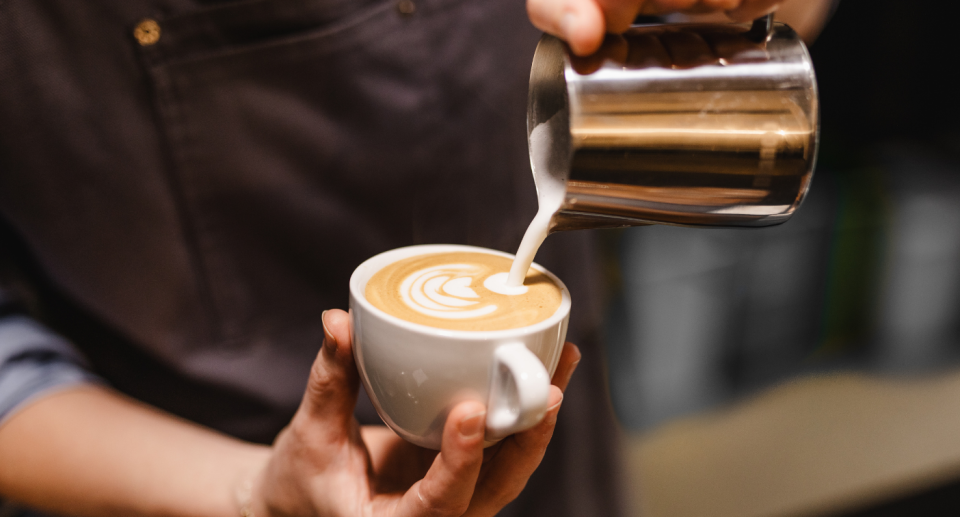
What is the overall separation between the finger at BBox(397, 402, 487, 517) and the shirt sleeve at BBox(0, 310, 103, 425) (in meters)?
0.63

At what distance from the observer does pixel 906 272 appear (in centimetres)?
277

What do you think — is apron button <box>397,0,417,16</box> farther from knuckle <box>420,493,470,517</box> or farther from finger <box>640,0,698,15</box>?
knuckle <box>420,493,470,517</box>

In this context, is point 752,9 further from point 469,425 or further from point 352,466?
point 352,466

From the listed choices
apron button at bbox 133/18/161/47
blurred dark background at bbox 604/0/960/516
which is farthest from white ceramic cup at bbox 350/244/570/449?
blurred dark background at bbox 604/0/960/516

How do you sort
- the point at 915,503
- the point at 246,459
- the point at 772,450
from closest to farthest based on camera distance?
the point at 246,459, the point at 915,503, the point at 772,450

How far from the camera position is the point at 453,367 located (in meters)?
0.59

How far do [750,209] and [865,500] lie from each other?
7.94ft

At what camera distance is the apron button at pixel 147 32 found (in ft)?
2.88

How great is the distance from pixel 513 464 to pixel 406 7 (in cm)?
75

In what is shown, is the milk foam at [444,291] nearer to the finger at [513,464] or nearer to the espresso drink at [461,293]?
the espresso drink at [461,293]

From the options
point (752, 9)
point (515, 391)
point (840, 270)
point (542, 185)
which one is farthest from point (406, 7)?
→ point (840, 270)

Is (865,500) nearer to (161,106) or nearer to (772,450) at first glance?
(772,450)

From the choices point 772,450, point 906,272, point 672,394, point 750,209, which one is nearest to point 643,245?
point 672,394

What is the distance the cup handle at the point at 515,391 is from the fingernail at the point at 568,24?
30 cm
